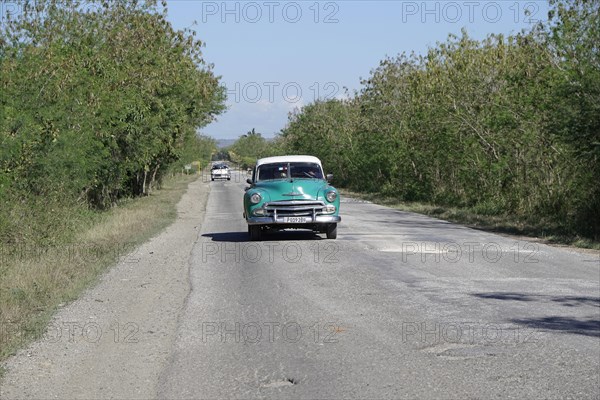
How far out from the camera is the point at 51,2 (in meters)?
35.0

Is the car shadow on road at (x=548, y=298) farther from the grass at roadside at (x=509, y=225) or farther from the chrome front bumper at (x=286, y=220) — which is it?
the grass at roadside at (x=509, y=225)

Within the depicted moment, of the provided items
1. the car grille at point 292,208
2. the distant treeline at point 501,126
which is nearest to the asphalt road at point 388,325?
the car grille at point 292,208

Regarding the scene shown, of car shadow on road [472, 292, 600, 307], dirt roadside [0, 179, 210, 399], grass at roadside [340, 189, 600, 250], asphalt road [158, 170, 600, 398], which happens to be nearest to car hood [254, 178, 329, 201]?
asphalt road [158, 170, 600, 398]

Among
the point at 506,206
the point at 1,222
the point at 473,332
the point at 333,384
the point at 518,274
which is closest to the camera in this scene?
the point at 333,384

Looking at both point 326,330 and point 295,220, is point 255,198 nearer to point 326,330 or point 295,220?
point 295,220

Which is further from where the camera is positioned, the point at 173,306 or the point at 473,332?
the point at 173,306

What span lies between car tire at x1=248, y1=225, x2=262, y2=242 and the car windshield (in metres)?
1.48

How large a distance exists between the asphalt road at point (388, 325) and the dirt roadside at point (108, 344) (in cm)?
24

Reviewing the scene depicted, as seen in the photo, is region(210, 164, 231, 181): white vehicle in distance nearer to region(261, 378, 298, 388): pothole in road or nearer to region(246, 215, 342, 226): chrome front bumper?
region(246, 215, 342, 226): chrome front bumper

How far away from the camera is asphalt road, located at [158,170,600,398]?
7113mm

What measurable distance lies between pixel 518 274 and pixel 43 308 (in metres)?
7.37

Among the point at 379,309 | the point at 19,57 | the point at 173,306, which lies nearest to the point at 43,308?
the point at 173,306

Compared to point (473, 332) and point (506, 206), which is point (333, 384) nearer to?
point (473, 332)

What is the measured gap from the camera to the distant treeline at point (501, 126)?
23500 millimetres
